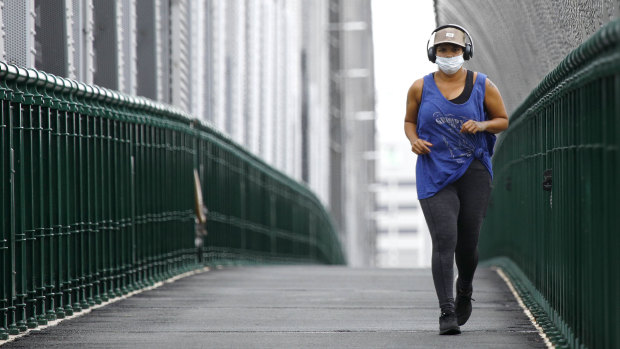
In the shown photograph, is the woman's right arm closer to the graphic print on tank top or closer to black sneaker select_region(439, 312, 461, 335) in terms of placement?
the graphic print on tank top

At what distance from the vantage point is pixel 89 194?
9.74m

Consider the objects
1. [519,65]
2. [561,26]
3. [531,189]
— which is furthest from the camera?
[519,65]

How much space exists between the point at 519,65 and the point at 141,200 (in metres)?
3.69

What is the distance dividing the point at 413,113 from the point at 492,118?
1.35 feet

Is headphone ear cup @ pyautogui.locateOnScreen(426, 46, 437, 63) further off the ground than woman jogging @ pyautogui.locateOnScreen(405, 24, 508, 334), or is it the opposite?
headphone ear cup @ pyautogui.locateOnScreen(426, 46, 437, 63)

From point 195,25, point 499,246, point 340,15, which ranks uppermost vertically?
point 340,15

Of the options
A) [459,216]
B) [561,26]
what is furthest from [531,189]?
[459,216]

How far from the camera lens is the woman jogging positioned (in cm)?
774

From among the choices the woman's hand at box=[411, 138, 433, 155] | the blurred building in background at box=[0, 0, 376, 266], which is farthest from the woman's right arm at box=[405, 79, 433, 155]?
the blurred building in background at box=[0, 0, 376, 266]

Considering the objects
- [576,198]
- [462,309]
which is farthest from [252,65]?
[576,198]

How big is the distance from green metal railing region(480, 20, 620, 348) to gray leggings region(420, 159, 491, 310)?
391mm

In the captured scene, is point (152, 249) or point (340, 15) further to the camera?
point (340, 15)

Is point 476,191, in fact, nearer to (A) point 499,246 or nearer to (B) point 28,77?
(B) point 28,77

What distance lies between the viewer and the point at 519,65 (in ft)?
43.9
